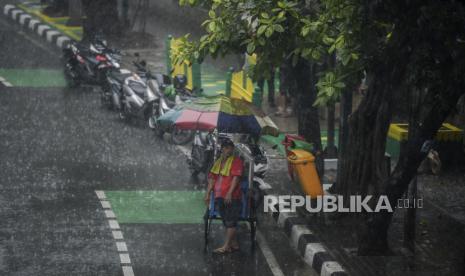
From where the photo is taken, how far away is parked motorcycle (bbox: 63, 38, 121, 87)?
23.2 m

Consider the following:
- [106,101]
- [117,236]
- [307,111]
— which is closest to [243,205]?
[117,236]

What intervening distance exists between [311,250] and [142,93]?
8.28m

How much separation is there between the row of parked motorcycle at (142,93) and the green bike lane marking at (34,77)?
48 centimetres

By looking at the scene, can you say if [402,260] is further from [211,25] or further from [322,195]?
[211,25]

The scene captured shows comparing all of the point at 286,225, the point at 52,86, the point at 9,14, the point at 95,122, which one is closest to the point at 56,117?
the point at 95,122

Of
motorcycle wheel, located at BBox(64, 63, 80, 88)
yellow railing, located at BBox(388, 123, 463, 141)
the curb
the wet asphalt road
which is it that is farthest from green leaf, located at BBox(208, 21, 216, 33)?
the curb

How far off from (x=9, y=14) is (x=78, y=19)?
2942 mm

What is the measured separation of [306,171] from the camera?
1383 cm

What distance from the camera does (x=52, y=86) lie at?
23.6 metres

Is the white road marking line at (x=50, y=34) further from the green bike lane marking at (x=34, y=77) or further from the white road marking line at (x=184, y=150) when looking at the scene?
the white road marking line at (x=184, y=150)

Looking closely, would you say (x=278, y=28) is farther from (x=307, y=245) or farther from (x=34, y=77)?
(x=34, y=77)

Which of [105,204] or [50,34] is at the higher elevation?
[50,34]

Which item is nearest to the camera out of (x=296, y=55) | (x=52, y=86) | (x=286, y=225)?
(x=296, y=55)

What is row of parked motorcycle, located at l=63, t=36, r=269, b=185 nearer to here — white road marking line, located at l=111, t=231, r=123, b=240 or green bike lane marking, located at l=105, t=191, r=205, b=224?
green bike lane marking, located at l=105, t=191, r=205, b=224
